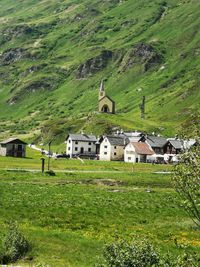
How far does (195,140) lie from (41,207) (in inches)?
1264

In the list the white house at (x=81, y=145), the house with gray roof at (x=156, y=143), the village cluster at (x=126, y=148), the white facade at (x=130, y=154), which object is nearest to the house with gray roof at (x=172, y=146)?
the village cluster at (x=126, y=148)

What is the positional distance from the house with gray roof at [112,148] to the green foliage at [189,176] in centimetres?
14681

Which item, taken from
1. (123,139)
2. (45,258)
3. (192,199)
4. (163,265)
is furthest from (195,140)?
(123,139)

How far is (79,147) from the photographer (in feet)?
627

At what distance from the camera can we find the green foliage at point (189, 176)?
1252 inches

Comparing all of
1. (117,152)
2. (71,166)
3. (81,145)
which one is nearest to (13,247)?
(71,166)

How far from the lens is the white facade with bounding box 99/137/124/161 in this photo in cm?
18050

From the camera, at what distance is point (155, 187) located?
94.6m

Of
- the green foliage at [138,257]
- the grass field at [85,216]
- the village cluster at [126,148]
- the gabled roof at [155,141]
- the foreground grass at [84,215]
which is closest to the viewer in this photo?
the green foliage at [138,257]

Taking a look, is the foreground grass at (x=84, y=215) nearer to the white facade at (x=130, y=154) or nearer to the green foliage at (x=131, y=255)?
the green foliage at (x=131, y=255)

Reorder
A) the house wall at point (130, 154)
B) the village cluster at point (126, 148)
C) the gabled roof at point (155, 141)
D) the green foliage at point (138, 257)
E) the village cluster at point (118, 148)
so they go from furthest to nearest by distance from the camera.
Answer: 1. the gabled roof at point (155, 141)
2. the village cluster at point (126, 148)
3. the house wall at point (130, 154)
4. the village cluster at point (118, 148)
5. the green foliage at point (138, 257)

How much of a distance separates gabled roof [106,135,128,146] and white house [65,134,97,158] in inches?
414

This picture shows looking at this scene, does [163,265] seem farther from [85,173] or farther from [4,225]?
[85,173]

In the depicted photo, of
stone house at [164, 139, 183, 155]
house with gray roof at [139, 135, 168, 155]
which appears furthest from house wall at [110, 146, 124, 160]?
stone house at [164, 139, 183, 155]
